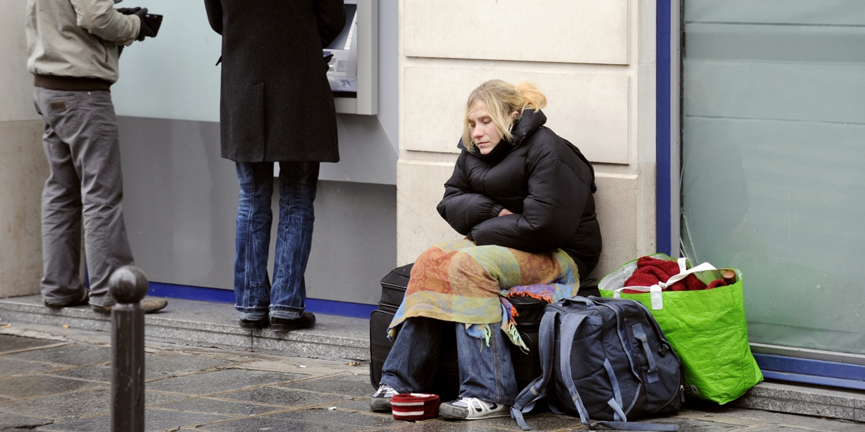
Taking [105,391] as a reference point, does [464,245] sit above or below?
above

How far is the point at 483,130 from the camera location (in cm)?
543

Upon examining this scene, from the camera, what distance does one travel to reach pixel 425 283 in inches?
207

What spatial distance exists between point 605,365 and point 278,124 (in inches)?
88.7

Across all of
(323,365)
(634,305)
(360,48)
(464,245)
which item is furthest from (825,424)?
(360,48)

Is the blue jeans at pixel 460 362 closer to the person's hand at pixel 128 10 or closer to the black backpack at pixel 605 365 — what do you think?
the black backpack at pixel 605 365

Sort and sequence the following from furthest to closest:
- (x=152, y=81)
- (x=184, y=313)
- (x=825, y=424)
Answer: (x=152, y=81)
(x=184, y=313)
(x=825, y=424)

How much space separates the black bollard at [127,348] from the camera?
11.5 feet

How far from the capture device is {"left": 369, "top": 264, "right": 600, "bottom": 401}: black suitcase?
5203 millimetres

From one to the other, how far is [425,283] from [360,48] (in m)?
1.95

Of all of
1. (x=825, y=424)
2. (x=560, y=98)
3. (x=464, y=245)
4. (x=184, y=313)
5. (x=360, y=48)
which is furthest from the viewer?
(x=184, y=313)

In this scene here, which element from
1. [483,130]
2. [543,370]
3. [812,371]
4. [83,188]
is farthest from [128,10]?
[812,371]

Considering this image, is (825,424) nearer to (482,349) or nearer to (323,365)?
(482,349)

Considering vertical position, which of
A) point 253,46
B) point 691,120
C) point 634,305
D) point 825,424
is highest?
point 253,46

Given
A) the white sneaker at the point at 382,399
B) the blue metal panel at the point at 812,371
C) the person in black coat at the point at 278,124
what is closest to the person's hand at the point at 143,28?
the person in black coat at the point at 278,124
